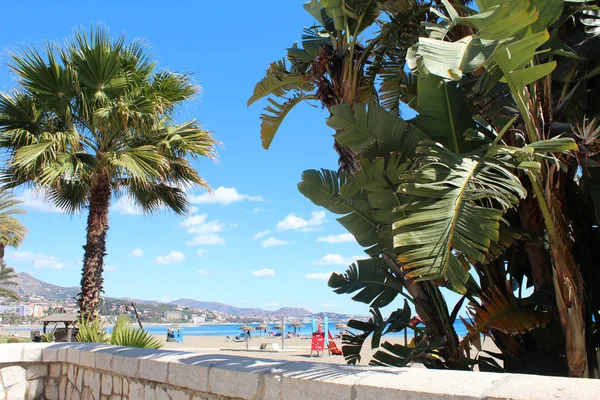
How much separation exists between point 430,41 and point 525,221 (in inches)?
107

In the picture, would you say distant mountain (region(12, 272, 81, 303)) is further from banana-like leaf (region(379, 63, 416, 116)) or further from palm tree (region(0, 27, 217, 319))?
banana-like leaf (region(379, 63, 416, 116))

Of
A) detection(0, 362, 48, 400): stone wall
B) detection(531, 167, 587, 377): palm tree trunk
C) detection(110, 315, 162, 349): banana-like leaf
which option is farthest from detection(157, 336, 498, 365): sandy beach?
detection(531, 167, 587, 377): palm tree trunk

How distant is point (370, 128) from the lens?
5152mm

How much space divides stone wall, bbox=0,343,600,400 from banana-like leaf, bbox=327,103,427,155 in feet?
8.09

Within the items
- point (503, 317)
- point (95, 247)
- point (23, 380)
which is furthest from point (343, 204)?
point (95, 247)

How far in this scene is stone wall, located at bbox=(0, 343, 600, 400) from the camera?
2240mm

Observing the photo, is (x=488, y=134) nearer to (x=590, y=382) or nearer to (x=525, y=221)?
(x=525, y=221)

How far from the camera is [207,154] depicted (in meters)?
11.0

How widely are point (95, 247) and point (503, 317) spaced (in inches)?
319

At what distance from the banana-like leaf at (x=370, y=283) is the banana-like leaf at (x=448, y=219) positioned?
8.87 ft

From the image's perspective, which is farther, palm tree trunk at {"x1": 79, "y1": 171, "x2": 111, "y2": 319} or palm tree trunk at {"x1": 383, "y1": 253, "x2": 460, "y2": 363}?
palm tree trunk at {"x1": 79, "y1": 171, "x2": 111, "y2": 319}

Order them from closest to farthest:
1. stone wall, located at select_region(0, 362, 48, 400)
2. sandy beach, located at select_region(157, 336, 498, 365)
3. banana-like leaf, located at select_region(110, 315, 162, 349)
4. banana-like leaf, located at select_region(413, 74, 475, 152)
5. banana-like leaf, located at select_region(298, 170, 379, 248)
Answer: banana-like leaf, located at select_region(413, 74, 475, 152) → banana-like leaf, located at select_region(298, 170, 379, 248) → stone wall, located at select_region(0, 362, 48, 400) → banana-like leaf, located at select_region(110, 315, 162, 349) → sandy beach, located at select_region(157, 336, 498, 365)

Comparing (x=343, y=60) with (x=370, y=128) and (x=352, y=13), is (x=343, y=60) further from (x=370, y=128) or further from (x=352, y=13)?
(x=370, y=128)

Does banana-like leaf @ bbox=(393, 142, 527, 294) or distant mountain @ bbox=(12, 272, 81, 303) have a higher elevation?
distant mountain @ bbox=(12, 272, 81, 303)
